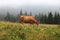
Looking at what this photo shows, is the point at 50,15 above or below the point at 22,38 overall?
below

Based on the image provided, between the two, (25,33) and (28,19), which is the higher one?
(25,33)

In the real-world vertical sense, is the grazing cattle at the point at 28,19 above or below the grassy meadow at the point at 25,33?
below

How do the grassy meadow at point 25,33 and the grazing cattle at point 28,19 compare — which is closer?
the grassy meadow at point 25,33

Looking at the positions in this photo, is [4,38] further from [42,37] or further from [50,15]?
[50,15]

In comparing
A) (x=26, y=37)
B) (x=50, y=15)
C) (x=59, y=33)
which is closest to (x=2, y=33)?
(x=26, y=37)

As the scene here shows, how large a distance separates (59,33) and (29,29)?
1.81m

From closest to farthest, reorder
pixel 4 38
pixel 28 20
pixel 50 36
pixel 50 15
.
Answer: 1. pixel 4 38
2. pixel 50 36
3. pixel 28 20
4. pixel 50 15

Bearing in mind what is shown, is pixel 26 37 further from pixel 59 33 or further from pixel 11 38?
pixel 59 33

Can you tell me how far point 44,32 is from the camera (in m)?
13.8

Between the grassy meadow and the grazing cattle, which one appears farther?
the grazing cattle

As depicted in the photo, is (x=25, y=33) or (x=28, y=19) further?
(x=28, y=19)

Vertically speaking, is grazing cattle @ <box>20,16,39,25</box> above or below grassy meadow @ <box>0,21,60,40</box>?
below

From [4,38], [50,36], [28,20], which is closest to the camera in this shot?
[4,38]

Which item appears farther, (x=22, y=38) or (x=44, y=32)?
(x=44, y=32)
